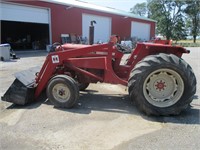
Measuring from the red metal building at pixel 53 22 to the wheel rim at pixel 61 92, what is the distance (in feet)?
39.5

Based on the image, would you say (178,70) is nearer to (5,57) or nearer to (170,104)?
(170,104)

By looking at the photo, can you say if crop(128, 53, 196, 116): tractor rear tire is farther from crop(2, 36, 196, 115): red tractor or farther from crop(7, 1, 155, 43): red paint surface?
crop(7, 1, 155, 43): red paint surface

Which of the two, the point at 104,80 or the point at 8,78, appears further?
the point at 8,78

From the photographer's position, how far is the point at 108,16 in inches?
909

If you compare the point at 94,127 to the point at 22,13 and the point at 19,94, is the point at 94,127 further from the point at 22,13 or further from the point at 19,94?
the point at 22,13

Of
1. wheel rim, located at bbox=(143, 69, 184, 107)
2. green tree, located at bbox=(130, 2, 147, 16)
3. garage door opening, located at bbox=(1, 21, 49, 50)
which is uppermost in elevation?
green tree, located at bbox=(130, 2, 147, 16)

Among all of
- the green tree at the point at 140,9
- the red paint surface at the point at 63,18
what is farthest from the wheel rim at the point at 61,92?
the green tree at the point at 140,9

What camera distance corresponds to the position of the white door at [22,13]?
1480 cm

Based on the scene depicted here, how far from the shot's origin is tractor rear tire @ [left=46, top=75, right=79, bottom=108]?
4.42 m

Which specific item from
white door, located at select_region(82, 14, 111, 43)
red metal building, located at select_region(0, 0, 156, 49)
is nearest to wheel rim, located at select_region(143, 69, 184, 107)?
red metal building, located at select_region(0, 0, 156, 49)

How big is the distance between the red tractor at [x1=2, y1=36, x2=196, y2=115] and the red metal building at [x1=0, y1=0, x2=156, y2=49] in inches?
460

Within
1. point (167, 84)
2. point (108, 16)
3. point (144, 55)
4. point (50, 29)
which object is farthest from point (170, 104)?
point (108, 16)

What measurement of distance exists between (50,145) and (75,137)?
0.38 m

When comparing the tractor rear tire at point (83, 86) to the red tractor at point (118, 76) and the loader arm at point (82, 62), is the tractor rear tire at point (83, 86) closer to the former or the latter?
the red tractor at point (118, 76)
